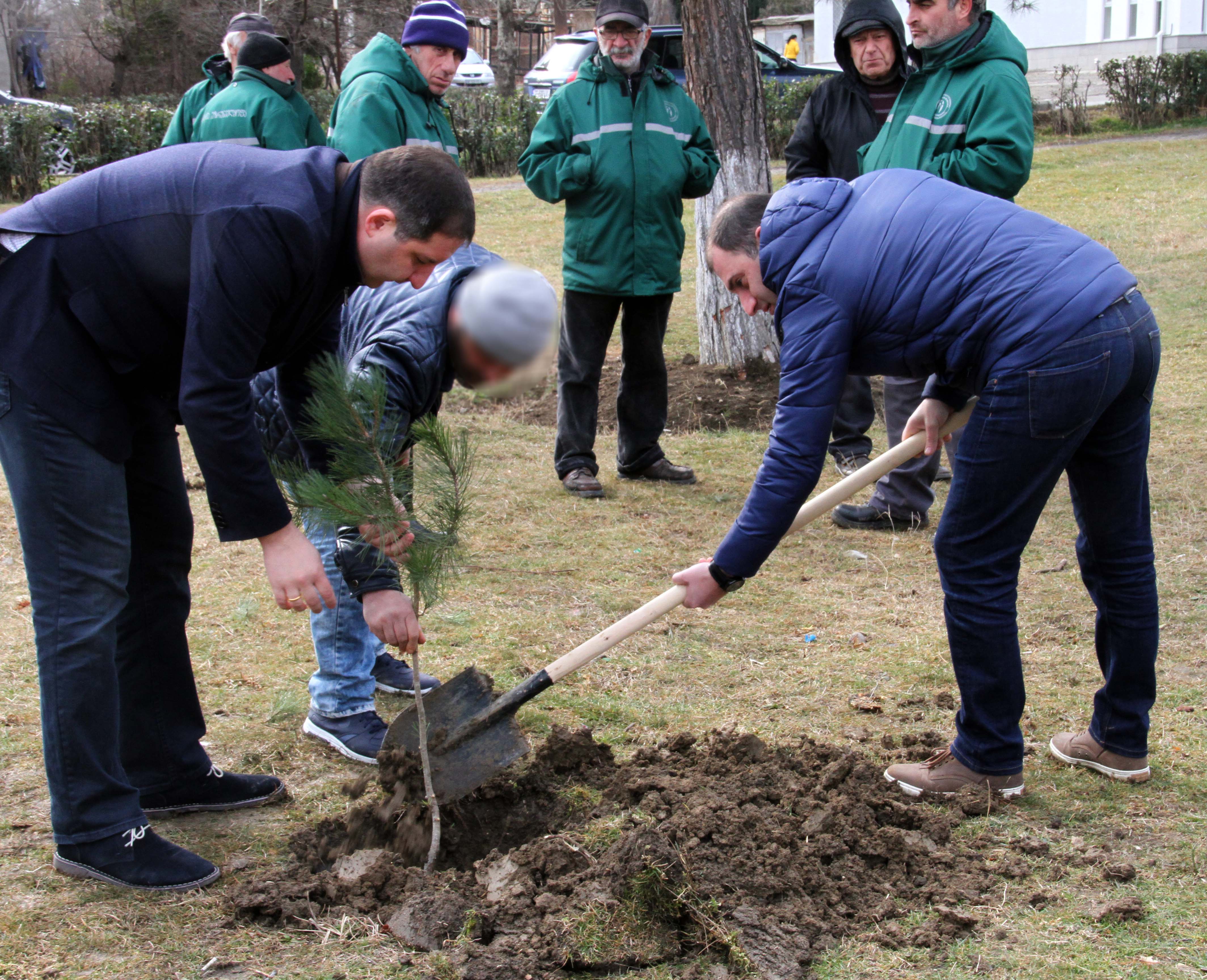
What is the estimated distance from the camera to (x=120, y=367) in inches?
94.4

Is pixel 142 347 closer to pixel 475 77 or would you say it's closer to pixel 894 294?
pixel 894 294

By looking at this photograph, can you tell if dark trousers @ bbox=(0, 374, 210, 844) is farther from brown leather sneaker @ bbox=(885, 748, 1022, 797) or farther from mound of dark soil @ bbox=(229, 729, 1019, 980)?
brown leather sneaker @ bbox=(885, 748, 1022, 797)

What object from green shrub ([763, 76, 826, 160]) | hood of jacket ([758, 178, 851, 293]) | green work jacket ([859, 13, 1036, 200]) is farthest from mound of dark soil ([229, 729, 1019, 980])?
green shrub ([763, 76, 826, 160])

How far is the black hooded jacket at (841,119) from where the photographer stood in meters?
5.18

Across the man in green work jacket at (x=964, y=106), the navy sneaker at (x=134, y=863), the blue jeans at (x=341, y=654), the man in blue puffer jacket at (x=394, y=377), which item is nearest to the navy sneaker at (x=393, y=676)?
the man in blue puffer jacket at (x=394, y=377)

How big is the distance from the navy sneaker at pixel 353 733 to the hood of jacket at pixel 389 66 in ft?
10.4

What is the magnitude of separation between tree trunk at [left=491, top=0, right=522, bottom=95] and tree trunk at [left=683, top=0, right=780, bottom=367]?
739 inches

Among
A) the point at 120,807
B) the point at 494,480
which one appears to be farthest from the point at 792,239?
the point at 494,480

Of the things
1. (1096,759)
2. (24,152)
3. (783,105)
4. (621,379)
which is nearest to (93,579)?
(1096,759)

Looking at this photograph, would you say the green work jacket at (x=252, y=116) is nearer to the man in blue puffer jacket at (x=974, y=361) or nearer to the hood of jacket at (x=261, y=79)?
the hood of jacket at (x=261, y=79)

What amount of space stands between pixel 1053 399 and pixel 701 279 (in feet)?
17.1

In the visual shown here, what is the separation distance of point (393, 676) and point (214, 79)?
4.01 meters

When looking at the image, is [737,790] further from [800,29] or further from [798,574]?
[800,29]

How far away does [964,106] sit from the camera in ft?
14.3
